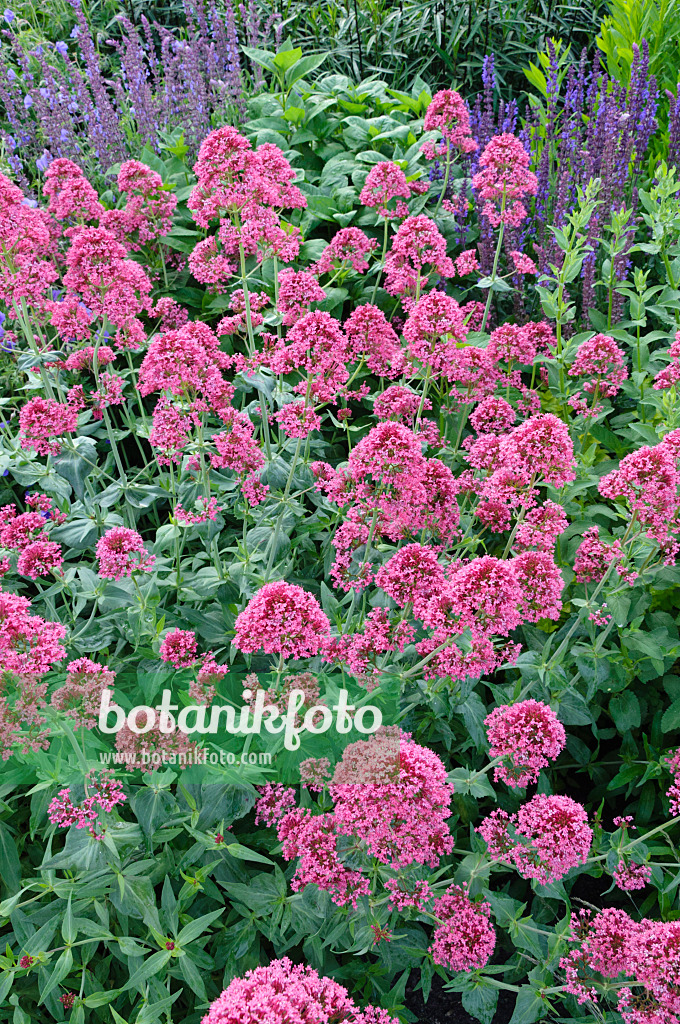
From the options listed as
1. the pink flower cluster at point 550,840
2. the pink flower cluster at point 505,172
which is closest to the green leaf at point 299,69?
the pink flower cluster at point 505,172

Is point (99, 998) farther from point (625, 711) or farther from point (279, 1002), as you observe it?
point (625, 711)

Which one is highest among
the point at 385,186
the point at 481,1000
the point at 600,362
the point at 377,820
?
the point at 385,186

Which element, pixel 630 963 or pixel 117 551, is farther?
pixel 117 551

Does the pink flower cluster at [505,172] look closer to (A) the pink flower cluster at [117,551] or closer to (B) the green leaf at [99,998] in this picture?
(A) the pink flower cluster at [117,551]

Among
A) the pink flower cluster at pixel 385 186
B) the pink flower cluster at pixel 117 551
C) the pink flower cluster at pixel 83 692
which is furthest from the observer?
the pink flower cluster at pixel 385 186

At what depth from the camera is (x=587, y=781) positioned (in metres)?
3.83

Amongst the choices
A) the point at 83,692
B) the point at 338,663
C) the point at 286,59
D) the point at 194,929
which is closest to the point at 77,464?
the point at 83,692

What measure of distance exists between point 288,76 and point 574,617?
5.33 m

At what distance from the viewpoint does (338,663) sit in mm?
2797

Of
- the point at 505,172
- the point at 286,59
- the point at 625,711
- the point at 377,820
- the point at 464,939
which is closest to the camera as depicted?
the point at 377,820

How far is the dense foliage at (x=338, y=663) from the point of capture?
7.85ft

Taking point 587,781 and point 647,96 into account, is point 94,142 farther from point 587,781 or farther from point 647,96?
point 587,781

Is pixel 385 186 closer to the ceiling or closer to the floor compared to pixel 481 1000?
closer to the ceiling

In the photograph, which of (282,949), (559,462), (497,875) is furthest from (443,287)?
(282,949)
